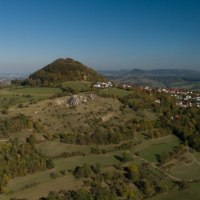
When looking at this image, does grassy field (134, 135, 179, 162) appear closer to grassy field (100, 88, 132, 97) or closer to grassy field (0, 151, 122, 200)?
grassy field (0, 151, 122, 200)

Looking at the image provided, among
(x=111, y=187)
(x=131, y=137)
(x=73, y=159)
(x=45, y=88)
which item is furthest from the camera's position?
(x=45, y=88)

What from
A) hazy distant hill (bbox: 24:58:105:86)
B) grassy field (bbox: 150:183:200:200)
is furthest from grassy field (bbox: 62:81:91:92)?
→ grassy field (bbox: 150:183:200:200)

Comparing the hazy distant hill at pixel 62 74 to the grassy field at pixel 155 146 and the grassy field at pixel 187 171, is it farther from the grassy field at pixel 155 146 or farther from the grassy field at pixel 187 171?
the grassy field at pixel 187 171

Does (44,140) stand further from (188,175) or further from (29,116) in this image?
(188,175)

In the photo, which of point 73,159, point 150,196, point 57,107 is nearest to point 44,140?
point 73,159

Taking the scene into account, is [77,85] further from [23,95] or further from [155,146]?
[155,146]

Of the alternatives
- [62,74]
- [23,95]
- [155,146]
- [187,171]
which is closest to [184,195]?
[187,171]

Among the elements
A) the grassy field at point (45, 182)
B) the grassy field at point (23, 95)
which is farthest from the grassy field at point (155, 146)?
the grassy field at point (23, 95)
